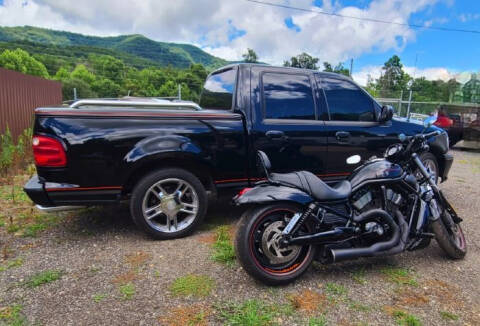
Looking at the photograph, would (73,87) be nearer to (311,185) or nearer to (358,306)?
(311,185)

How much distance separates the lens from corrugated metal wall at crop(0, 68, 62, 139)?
26.1 ft

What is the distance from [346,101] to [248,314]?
301 cm

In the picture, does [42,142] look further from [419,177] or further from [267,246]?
[419,177]

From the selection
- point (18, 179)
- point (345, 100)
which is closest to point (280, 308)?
point (345, 100)

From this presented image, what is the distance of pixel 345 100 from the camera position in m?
4.13

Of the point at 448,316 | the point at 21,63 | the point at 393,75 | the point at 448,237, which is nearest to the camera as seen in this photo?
the point at 448,316

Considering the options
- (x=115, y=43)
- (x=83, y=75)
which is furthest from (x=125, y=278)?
(x=115, y=43)

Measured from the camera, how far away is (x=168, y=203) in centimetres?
327

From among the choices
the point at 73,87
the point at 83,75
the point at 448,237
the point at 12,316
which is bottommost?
the point at 12,316

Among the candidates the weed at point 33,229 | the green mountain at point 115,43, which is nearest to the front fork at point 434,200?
the weed at point 33,229

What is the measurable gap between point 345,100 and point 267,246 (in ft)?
8.16

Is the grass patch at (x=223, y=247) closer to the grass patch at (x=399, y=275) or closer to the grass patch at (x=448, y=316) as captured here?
the grass patch at (x=399, y=275)

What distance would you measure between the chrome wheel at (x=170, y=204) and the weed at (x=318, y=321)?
5.45 ft

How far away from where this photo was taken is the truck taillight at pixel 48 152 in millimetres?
2854
